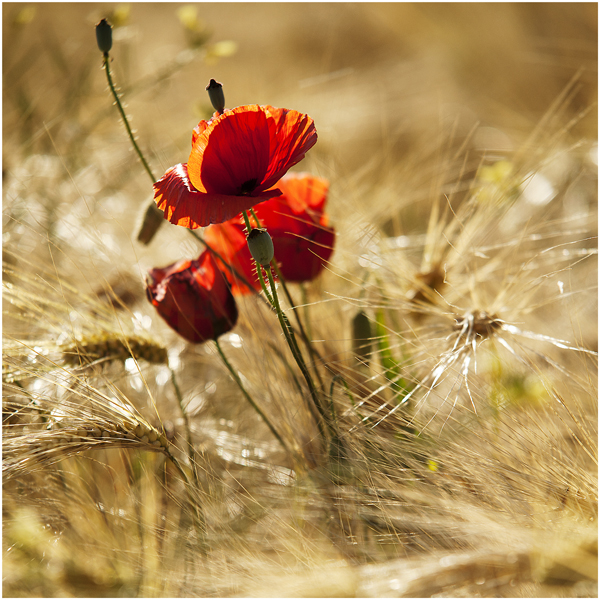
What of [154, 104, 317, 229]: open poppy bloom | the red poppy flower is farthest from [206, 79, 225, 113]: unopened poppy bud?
the red poppy flower

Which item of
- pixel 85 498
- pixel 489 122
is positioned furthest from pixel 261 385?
pixel 489 122

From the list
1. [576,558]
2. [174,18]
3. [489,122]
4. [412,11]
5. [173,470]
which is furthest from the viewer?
[174,18]

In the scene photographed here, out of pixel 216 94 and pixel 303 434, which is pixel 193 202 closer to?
pixel 216 94

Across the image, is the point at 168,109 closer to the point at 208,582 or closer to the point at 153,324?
the point at 153,324

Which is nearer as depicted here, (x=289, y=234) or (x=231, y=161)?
(x=231, y=161)

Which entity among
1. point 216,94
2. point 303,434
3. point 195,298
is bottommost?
point 303,434

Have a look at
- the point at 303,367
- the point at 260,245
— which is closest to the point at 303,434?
the point at 303,367

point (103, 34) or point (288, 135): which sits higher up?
point (103, 34)

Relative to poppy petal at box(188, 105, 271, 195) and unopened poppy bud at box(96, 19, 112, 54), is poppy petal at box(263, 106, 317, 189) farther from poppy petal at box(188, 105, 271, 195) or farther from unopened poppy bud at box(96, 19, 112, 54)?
unopened poppy bud at box(96, 19, 112, 54)
